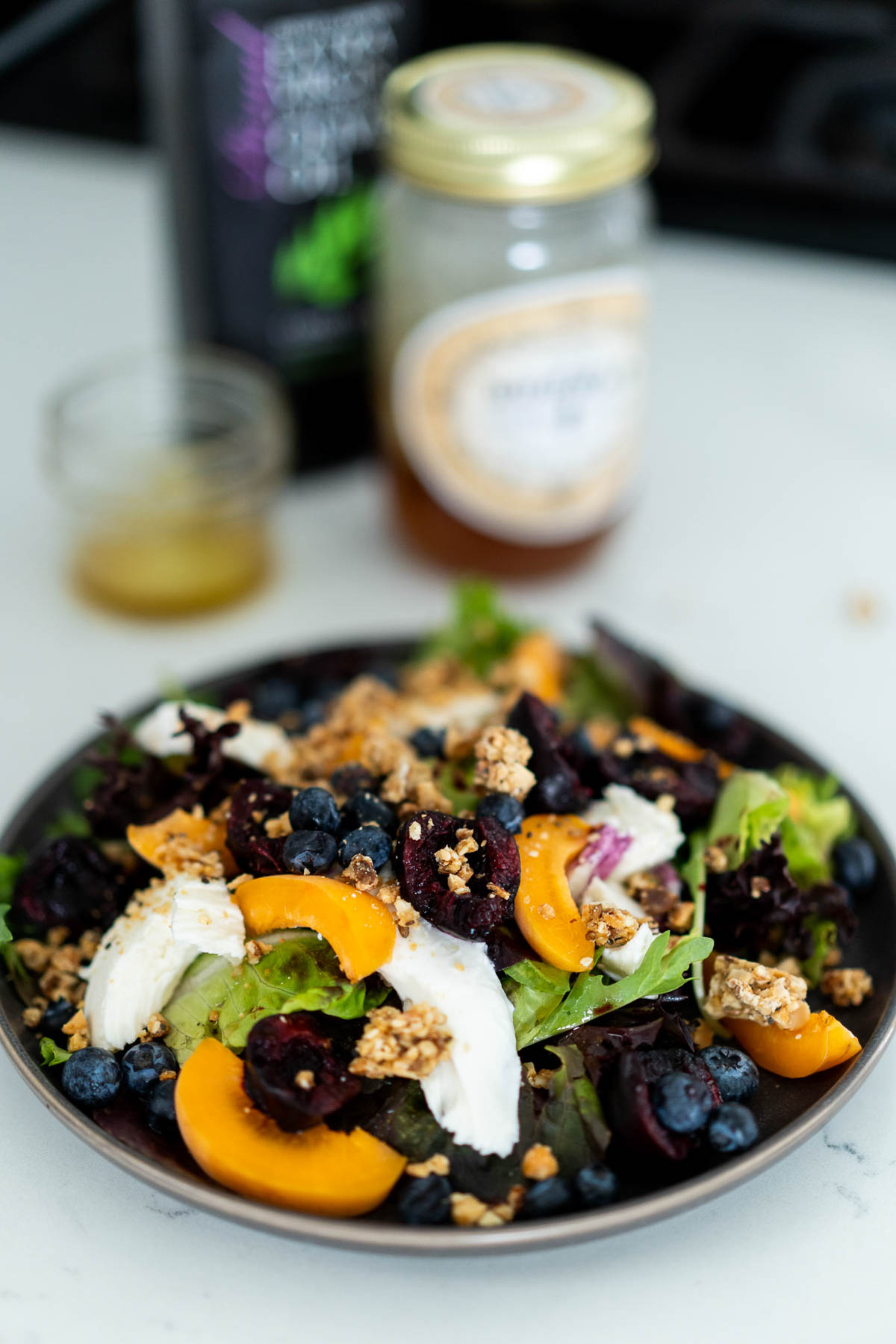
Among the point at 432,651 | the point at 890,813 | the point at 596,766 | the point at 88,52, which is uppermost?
the point at 88,52

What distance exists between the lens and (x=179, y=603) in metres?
1.86

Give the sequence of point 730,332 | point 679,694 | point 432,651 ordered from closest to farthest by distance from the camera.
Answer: point 679,694 → point 432,651 → point 730,332

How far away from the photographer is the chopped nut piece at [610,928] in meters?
1.04

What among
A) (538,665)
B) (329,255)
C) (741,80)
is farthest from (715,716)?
(741,80)

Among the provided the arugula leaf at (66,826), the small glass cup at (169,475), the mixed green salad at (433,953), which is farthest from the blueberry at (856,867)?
the small glass cup at (169,475)

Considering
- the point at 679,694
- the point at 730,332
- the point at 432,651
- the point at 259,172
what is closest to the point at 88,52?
the point at 259,172

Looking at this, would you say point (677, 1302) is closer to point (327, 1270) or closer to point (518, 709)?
point (327, 1270)

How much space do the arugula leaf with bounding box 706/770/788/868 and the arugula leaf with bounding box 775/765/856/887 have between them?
0.06 ft

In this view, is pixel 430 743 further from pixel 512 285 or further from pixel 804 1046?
pixel 512 285

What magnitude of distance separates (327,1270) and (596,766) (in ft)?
1.51

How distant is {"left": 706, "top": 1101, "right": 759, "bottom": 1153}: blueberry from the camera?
0.95 m

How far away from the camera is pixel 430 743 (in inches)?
49.6

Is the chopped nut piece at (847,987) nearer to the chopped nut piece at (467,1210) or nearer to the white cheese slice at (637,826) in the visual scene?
the white cheese slice at (637,826)

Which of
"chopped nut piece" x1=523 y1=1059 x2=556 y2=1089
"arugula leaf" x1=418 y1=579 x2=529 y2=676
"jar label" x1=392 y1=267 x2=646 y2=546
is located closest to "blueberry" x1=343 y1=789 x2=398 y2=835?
"chopped nut piece" x1=523 y1=1059 x2=556 y2=1089
